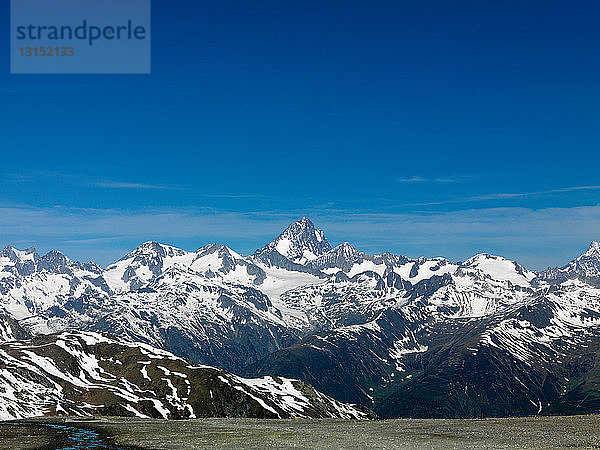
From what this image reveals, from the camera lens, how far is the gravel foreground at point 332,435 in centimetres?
6241

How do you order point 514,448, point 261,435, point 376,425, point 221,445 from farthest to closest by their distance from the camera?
point 376,425
point 261,435
point 221,445
point 514,448

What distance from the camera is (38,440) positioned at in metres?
66.4

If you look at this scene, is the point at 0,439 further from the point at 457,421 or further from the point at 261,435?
the point at 457,421

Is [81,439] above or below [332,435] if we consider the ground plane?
above

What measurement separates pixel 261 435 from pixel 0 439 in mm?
30214

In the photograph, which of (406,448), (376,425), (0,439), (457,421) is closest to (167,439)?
(0,439)

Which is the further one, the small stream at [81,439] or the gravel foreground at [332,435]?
the gravel foreground at [332,435]

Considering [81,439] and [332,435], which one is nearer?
[81,439]

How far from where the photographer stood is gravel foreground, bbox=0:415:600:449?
62406 mm

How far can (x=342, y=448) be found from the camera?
6100 cm

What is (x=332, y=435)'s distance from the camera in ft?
240

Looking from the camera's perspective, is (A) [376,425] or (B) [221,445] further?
(A) [376,425]

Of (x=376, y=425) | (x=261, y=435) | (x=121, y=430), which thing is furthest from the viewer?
(x=376, y=425)

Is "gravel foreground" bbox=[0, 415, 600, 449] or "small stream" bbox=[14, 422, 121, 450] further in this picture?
"gravel foreground" bbox=[0, 415, 600, 449]
